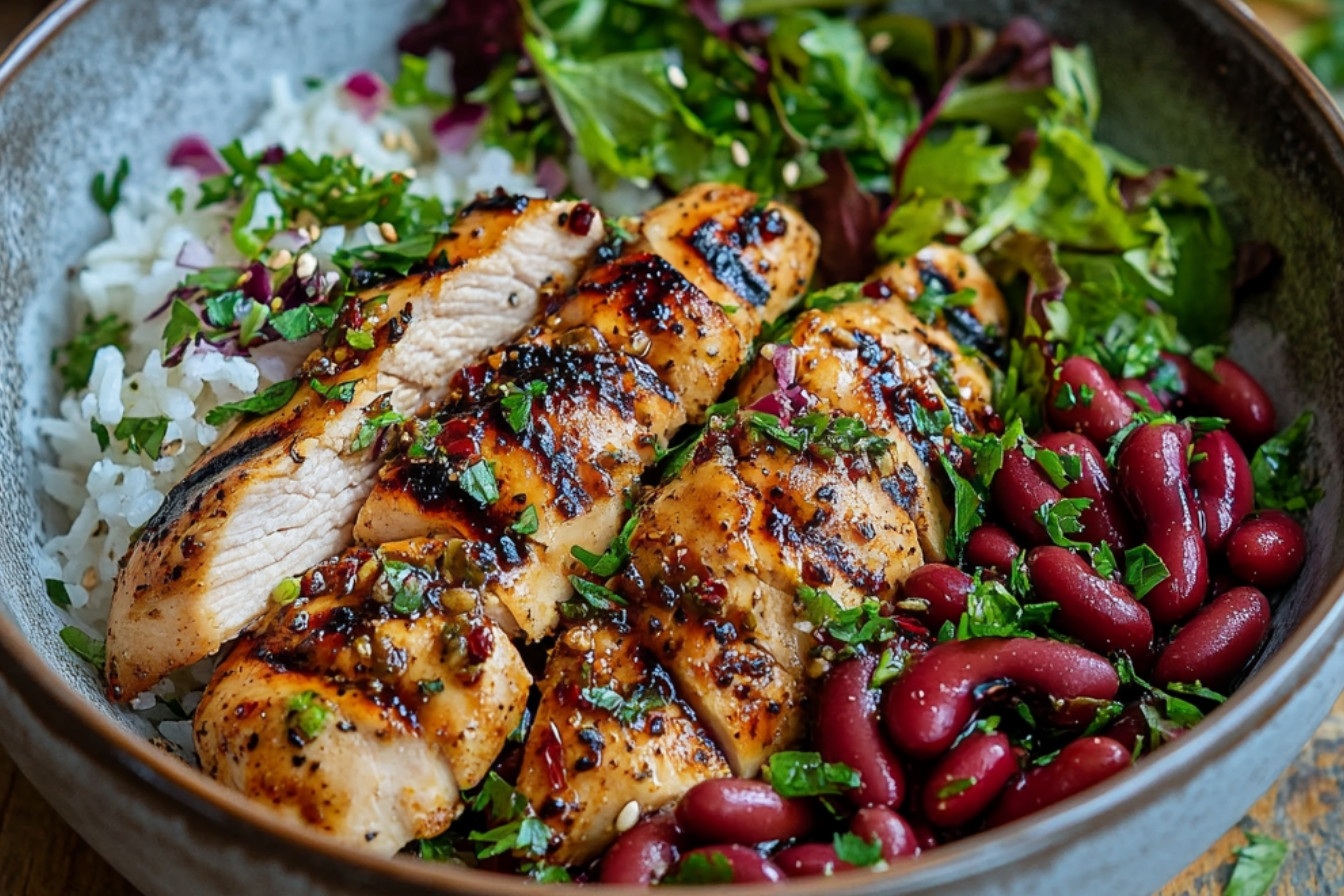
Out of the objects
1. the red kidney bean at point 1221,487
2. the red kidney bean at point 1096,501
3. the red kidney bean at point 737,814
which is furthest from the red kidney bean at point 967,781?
the red kidney bean at point 1221,487

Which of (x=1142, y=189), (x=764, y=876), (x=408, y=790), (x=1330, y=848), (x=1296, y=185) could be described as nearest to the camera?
(x=764, y=876)

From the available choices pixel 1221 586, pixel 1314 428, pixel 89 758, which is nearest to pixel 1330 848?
pixel 1221 586

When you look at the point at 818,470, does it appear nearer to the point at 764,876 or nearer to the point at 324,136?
the point at 764,876

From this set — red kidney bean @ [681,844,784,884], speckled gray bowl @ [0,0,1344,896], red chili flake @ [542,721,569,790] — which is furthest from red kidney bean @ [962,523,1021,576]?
red chili flake @ [542,721,569,790]

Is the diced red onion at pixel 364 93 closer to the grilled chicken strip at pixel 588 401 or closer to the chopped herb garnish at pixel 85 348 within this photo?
the chopped herb garnish at pixel 85 348

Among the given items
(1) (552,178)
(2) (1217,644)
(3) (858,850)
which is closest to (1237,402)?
(2) (1217,644)

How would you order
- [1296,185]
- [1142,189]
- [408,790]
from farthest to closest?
1. [1142,189]
2. [1296,185]
3. [408,790]

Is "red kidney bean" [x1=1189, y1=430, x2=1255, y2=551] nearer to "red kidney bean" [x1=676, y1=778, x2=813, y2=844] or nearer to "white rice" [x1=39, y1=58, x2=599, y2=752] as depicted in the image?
"red kidney bean" [x1=676, y1=778, x2=813, y2=844]
